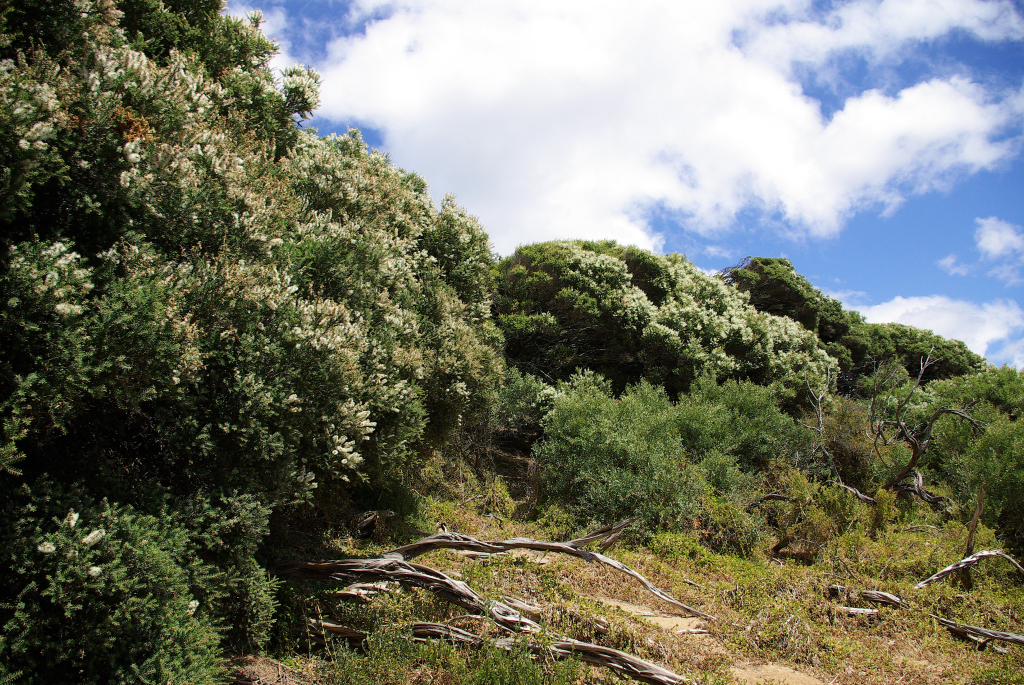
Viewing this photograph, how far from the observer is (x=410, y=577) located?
5703mm

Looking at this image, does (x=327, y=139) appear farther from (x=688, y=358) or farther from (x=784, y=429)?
(x=784, y=429)

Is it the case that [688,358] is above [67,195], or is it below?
above

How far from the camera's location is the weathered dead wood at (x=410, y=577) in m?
5.42

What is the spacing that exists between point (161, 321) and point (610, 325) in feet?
52.1

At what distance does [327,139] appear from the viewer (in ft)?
39.4

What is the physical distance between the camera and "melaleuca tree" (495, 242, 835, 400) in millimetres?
18094

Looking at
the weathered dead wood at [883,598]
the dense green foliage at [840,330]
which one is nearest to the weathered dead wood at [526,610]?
the weathered dead wood at [883,598]

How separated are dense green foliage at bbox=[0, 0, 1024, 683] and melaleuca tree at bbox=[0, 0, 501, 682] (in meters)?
0.02

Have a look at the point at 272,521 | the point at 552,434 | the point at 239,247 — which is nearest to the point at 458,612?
the point at 272,521

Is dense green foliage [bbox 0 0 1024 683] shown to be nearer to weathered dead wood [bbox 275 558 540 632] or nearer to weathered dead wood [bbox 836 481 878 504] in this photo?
weathered dead wood [bbox 836 481 878 504]

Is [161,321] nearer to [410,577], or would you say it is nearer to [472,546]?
[410,577]

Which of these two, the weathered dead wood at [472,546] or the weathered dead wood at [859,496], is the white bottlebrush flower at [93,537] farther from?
the weathered dead wood at [859,496]

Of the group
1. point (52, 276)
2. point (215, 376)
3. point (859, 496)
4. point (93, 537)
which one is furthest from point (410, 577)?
point (859, 496)

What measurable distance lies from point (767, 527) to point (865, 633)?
5224mm
